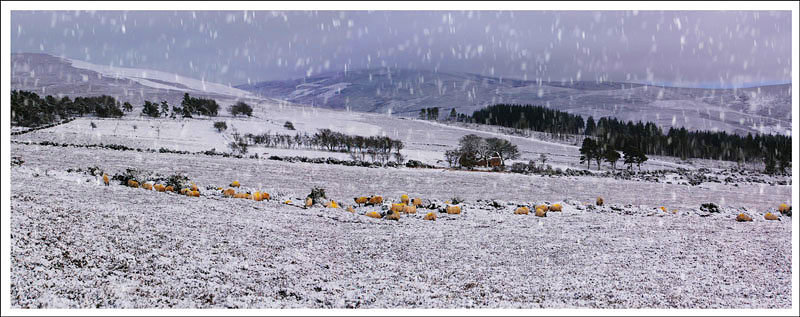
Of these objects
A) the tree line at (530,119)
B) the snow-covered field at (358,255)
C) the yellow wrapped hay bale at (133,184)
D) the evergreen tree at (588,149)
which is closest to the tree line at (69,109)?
the yellow wrapped hay bale at (133,184)

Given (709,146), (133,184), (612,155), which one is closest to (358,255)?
(133,184)

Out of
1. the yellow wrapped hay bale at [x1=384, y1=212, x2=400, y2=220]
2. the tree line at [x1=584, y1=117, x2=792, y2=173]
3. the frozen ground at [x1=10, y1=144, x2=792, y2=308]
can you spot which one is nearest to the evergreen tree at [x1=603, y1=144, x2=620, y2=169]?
the tree line at [x1=584, y1=117, x2=792, y2=173]

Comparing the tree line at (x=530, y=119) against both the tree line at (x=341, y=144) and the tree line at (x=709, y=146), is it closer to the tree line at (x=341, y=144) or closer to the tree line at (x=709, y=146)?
the tree line at (x=709, y=146)

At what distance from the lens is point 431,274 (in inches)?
311

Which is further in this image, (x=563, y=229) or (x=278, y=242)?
(x=563, y=229)

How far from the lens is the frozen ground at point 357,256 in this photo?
6.62m

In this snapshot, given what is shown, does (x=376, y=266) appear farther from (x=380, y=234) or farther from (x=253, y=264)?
(x=380, y=234)

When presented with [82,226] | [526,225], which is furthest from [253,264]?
[526,225]

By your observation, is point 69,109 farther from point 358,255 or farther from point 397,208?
point 358,255

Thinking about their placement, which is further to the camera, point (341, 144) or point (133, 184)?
point (341, 144)

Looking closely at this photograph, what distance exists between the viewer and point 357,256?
8945 millimetres

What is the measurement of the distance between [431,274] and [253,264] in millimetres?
3051

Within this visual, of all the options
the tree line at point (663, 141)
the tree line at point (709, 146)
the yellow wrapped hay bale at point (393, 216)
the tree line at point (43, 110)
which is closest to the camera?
the yellow wrapped hay bale at point (393, 216)

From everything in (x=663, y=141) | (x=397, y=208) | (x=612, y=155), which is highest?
(x=663, y=141)
